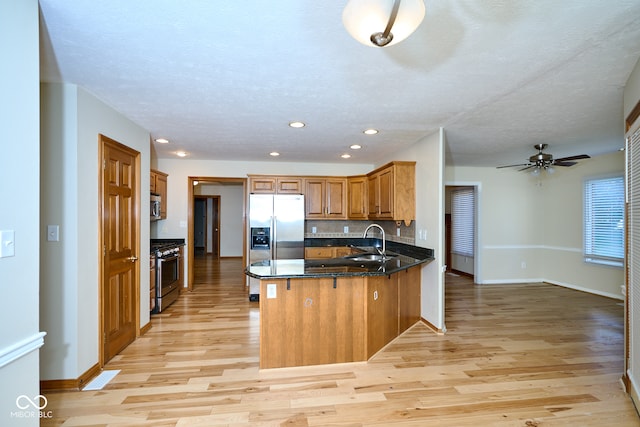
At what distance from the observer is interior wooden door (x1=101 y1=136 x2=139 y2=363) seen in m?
2.80

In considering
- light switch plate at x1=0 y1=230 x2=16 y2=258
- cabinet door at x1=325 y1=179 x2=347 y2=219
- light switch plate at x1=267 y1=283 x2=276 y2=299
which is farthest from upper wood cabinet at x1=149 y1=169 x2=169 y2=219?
light switch plate at x1=0 y1=230 x2=16 y2=258

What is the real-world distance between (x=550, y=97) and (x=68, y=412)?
4457mm

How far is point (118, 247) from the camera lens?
119 inches

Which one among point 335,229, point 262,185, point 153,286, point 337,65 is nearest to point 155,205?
point 153,286

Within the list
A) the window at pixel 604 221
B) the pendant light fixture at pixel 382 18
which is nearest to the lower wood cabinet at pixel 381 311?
the pendant light fixture at pixel 382 18

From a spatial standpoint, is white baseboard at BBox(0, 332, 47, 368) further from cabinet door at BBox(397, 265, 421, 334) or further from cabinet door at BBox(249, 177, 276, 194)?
cabinet door at BBox(249, 177, 276, 194)

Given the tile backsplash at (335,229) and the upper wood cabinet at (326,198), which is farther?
the tile backsplash at (335,229)

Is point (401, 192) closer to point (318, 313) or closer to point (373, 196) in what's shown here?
point (373, 196)

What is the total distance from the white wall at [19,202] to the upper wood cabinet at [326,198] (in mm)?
4331

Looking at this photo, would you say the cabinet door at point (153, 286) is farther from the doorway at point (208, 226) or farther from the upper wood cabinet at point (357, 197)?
the doorway at point (208, 226)

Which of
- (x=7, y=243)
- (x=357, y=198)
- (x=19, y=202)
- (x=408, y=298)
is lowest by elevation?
(x=408, y=298)

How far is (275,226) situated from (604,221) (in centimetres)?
562

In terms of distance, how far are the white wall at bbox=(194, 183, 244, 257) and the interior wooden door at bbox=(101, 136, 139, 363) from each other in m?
6.79

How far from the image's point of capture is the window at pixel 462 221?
6.83 meters
